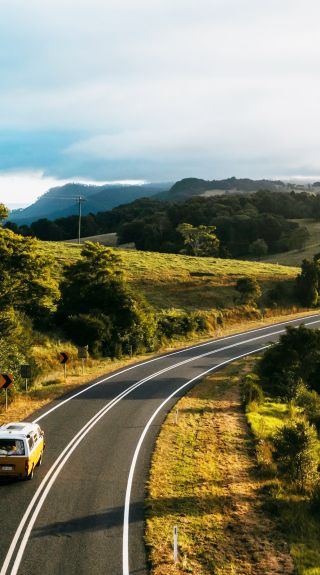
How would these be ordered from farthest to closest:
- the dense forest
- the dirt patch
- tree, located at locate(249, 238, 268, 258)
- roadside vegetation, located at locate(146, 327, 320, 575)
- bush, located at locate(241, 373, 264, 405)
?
the dense forest < tree, located at locate(249, 238, 268, 258) < bush, located at locate(241, 373, 264, 405) < roadside vegetation, located at locate(146, 327, 320, 575) < the dirt patch

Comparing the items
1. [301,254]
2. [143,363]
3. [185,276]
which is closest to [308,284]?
[185,276]

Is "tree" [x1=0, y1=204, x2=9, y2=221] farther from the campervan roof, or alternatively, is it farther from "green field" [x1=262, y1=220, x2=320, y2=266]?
"green field" [x1=262, y1=220, x2=320, y2=266]

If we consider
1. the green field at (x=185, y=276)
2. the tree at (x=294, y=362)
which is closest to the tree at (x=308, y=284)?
the green field at (x=185, y=276)

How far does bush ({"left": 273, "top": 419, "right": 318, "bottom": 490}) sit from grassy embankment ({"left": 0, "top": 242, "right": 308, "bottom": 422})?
1365 centimetres

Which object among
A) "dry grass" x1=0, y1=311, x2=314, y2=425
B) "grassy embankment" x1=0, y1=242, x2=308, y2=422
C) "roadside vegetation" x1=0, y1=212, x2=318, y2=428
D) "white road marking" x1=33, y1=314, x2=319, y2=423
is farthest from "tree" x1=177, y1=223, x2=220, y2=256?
"dry grass" x1=0, y1=311, x2=314, y2=425

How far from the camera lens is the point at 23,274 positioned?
37.4 metres

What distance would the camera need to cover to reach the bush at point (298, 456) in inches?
784

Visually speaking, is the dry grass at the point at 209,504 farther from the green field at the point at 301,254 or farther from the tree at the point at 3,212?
the green field at the point at 301,254

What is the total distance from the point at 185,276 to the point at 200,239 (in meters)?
43.5

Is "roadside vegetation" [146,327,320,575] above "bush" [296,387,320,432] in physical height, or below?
above

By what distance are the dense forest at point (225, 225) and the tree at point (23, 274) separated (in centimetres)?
7803

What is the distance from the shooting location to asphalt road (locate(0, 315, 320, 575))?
1288cm

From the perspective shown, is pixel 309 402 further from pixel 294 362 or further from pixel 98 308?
pixel 98 308

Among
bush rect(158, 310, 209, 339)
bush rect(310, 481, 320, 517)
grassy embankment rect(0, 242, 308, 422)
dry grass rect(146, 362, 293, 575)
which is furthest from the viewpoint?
bush rect(158, 310, 209, 339)
